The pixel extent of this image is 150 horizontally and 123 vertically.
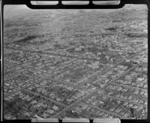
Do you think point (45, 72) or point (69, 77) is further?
point (45, 72)

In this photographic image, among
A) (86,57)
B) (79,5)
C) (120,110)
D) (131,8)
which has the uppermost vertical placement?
(131,8)

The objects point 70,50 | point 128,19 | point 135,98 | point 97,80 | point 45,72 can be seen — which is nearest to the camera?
point 135,98

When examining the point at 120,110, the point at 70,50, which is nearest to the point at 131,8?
the point at 70,50

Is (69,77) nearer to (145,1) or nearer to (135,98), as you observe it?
(135,98)

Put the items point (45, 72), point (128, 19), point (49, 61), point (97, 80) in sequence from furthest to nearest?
point (128, 19), point (49, 61), point (45, 72), point (97, 80)

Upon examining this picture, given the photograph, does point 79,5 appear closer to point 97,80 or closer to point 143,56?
point 97,80

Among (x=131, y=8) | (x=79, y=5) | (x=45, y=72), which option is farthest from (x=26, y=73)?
(x=131, y=8)

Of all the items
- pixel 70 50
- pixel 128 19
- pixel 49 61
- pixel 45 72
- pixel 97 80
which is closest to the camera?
pixel 97 80

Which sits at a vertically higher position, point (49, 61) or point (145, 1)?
point (145, 1)

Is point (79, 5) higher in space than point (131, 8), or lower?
lower
